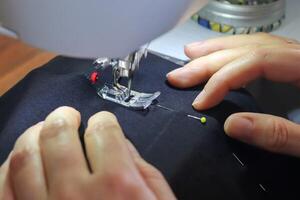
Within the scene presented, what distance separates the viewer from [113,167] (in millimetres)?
467

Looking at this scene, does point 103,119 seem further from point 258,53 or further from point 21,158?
point 258,53

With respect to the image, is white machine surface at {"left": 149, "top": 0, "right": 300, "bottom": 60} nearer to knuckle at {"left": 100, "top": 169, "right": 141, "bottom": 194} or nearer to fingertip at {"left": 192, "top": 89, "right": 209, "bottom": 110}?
fingertip at {"left": 192, "top": 89, "right": 209, "bottom": 110}

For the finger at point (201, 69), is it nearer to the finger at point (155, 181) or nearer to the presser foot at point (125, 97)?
the presser foot at point (125, 97)

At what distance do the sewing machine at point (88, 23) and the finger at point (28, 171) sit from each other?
13cm

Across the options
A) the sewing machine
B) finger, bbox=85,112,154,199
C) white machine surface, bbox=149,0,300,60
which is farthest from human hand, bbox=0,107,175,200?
white machine surface, bbox=149,0,300,60

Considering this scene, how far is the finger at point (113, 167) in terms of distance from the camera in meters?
0.46

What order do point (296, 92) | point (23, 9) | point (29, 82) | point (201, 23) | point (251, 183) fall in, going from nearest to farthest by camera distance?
point (23, 9) < point (251, 183) < point (29, 82) < point (296, 92) < point (201, 23)

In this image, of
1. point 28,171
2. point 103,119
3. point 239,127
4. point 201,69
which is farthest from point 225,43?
point 28,171

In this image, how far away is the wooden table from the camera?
2.32 ft

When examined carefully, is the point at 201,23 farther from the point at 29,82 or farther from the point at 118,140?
the point at 118,140

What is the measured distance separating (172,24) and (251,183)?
0.24m

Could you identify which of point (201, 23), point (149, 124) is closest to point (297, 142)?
point (149, 124)

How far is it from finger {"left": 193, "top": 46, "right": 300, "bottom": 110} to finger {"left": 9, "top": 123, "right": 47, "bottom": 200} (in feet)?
0.83

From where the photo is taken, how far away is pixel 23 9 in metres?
0.42
